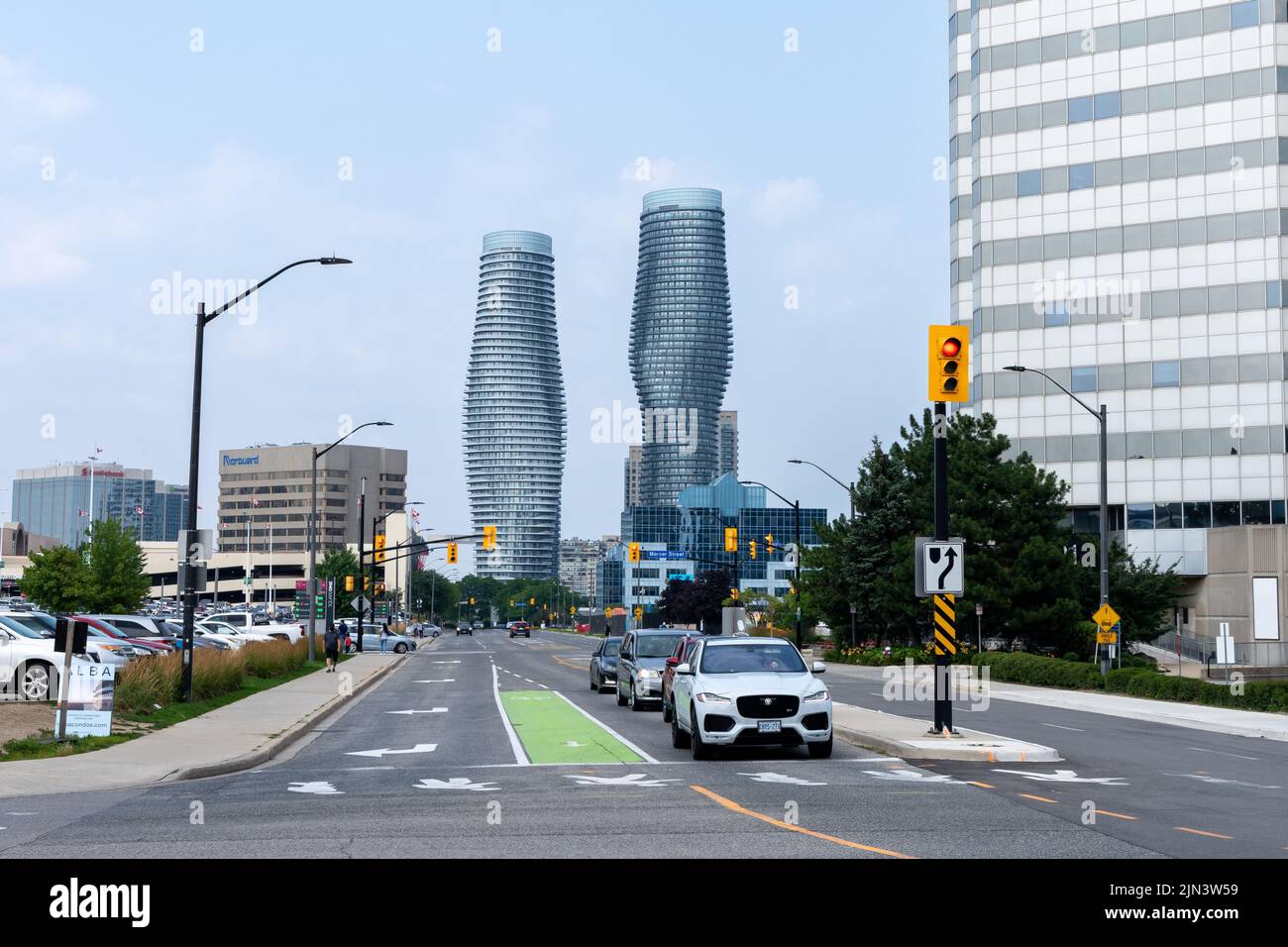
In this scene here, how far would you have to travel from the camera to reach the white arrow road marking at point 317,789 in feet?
51.7

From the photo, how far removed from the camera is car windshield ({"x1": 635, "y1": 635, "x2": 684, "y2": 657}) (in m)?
30.0

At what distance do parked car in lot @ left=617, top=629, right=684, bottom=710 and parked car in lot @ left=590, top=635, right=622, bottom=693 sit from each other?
4.49 meters

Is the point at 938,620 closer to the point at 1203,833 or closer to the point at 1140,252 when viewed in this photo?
the point at 1203,833

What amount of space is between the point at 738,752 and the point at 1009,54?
66902 mm

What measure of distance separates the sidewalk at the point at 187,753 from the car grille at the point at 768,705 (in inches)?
277

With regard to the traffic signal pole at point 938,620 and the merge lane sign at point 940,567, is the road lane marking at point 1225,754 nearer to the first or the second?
the traffic signal pole at point 938,620

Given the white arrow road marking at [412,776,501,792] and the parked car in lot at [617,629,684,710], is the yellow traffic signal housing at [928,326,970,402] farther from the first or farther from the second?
A: the parked car in lot at [617,629,684,710]

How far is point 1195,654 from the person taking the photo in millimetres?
62688

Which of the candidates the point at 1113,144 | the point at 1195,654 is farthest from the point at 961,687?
the point at 1113,144

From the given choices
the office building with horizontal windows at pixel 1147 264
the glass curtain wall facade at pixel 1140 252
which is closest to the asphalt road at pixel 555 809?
the office building with horizontal windows at pixel 1147 264

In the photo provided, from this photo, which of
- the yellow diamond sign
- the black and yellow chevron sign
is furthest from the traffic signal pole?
the yellow diamond sign

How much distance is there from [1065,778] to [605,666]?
65.6ft

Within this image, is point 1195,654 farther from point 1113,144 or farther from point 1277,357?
point 1113,144

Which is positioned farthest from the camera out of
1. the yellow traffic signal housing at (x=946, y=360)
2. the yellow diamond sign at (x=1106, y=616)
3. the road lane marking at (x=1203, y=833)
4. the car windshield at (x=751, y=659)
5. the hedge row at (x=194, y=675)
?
the yellow diamond sign at (x=1106, y=616)
